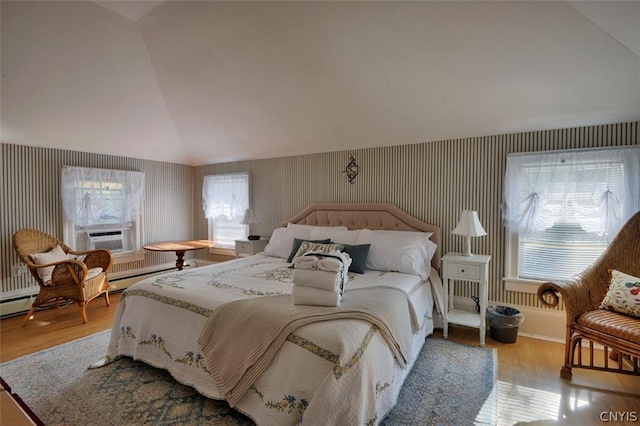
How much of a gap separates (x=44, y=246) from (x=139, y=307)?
2.23 meters

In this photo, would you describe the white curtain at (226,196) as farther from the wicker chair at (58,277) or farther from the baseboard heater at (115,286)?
the wicker chair at (58,277)

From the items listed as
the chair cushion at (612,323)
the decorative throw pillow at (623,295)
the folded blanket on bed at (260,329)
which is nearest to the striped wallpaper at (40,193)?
the folded blanket on bed at (260,329)

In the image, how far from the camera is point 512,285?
308 centimetres

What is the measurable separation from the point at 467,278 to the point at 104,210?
470cm

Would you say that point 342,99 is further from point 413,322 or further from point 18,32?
point 18,32

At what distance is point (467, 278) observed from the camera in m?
2.88

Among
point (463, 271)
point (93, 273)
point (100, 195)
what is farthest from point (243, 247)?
point (463, 271)

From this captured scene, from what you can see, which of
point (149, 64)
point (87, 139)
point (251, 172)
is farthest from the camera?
point (251, 172)

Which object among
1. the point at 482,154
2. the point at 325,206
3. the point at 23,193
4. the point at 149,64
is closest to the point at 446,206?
the point at 482,154

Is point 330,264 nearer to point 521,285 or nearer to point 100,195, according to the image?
point 521,285

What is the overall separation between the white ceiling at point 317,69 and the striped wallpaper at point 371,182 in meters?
0.14

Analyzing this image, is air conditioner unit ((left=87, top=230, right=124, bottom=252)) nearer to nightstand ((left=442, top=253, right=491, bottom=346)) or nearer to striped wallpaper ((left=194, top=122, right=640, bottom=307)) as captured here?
striped wallpaper ((left=194, top=122, right=640, bottom=307))

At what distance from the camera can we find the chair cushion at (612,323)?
1.97 m

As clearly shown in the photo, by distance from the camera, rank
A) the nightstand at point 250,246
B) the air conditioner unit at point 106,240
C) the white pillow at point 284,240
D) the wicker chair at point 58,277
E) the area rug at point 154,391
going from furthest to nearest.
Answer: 1. the nightstand at point 250,246
2. the air conditioner unit at point 106,240
3. the white pillow at point 284,240
4. the wicker chair at point 58,277
5. the area rug at point 154,391
